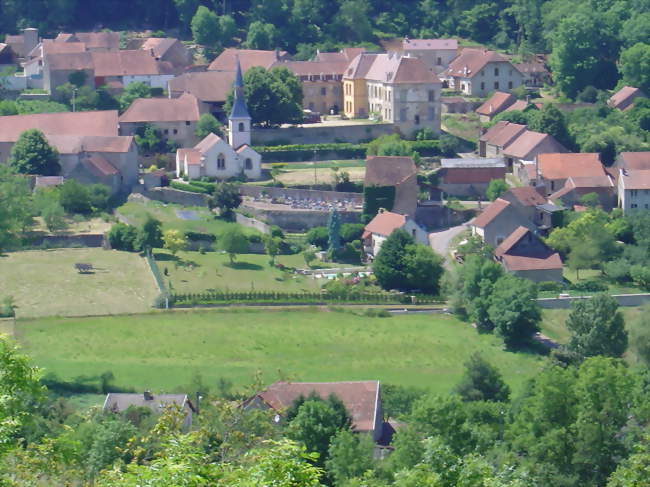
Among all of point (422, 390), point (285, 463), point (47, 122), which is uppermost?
point (47, 122)

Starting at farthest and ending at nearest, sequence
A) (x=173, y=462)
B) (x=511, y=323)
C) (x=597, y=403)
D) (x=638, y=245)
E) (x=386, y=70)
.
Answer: (x=386, y=70) → (x=638, y=245) → (x=511, y=323) → (x=597, y=403) → (x=173, y=462)

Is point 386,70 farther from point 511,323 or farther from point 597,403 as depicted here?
point 597,403

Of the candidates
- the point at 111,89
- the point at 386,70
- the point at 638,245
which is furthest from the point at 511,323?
the point at 111,89

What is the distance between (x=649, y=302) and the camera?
138ft

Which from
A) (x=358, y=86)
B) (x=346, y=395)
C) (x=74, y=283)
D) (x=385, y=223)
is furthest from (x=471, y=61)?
(x=346, y=395)

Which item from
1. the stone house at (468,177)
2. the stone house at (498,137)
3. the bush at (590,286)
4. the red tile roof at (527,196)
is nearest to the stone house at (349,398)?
the bush at (590,286)

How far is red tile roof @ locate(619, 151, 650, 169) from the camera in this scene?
172 feet

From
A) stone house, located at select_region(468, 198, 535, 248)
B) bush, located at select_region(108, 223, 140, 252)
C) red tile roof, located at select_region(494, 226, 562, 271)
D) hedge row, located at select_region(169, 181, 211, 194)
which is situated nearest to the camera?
red tile roof, located at select_region(494, 226, 562, 271)

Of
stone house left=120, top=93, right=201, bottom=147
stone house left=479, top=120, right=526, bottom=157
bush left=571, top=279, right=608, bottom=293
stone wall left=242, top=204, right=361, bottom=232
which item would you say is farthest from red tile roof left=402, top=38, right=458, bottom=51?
bush left=571, top=279, right=608, bottom=293

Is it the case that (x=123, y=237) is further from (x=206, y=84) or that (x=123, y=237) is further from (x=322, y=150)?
(x=206, y=84)

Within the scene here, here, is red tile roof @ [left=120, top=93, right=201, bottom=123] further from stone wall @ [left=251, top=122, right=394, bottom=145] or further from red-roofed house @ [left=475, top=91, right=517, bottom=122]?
red-roofed house @ [left=475, top=91, right=517, bottom=122]

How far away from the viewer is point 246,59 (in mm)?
64188

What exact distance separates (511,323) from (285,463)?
25.1m

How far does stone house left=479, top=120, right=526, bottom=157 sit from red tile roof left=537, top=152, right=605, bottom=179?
2.59 m
